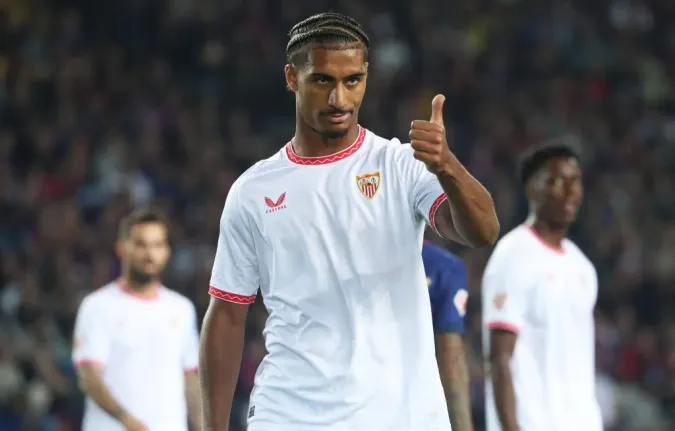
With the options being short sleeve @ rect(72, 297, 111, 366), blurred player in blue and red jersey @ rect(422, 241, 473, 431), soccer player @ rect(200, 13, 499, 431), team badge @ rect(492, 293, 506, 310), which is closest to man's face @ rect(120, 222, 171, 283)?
short sleeve @ rect(72, 297, 111, 366)

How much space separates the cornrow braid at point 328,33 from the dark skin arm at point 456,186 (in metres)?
0.51

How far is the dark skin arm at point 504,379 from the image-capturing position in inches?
231

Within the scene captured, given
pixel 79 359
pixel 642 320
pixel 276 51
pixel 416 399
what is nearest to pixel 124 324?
pixel 79 359

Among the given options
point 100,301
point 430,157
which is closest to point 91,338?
point 100,301

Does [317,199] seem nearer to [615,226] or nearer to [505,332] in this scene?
[505,332]

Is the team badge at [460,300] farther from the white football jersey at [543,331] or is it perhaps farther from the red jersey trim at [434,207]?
the red jersey trim at [434,207]

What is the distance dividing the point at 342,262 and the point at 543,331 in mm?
2281

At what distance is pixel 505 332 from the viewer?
5.96m

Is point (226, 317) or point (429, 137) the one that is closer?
point (429, 137)

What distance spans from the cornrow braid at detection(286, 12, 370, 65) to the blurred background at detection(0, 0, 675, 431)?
7049 millimetres

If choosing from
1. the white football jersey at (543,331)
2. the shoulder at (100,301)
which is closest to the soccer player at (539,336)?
the white football jersey at (543,331)

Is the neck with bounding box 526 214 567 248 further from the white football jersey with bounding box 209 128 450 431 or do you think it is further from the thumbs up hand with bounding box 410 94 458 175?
the thumbs up hand with bounding box 410 94 458 175

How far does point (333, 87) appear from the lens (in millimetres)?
3998

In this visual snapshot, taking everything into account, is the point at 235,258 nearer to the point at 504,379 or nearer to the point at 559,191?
the point at 504,379
